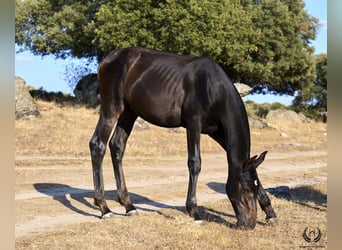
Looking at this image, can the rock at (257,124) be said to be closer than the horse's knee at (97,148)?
No

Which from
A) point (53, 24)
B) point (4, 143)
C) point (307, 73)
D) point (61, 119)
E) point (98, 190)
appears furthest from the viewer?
point (307, 73)

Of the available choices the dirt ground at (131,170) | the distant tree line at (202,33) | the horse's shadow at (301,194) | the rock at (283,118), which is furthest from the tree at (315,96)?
the horse's shadow at (301,194)

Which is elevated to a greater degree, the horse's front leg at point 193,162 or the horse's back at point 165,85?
the horse's back at point 165,85

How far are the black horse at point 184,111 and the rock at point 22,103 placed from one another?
1443cm

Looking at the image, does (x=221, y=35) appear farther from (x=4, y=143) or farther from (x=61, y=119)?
(x=4, y=143)

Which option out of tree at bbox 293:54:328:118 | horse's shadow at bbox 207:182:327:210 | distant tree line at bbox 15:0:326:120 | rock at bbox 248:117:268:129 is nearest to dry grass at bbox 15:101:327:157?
rock at bbox 248:117:268:129

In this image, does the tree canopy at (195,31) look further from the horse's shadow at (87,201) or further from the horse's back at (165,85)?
the horse's back at (165,85)

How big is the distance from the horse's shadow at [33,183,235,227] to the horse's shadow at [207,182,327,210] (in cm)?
186

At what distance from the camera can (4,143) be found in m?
1.53

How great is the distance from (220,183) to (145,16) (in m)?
16.0

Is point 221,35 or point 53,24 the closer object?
point 221,35

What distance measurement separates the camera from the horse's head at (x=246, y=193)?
6102 millimetres

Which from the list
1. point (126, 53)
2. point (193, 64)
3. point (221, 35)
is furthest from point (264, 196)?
point (221, 35)

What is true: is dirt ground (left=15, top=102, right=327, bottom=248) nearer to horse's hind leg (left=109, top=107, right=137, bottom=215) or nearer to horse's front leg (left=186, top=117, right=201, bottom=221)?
horse's hind leg (left=109, top=107, right=137, bottom=215)
